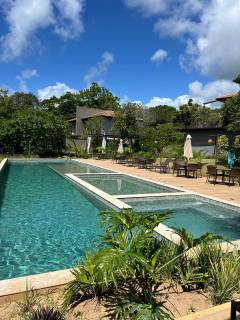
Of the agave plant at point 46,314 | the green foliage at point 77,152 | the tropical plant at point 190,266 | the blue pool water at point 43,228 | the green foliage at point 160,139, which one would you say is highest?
the green foliage at point 160,139

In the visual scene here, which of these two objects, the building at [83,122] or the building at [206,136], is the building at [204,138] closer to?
the building at [206,136]

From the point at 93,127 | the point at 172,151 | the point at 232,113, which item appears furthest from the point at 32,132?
the point at 232,113

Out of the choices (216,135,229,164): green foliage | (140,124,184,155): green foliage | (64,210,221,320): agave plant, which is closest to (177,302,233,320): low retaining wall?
(64,210,221,320): agave plant

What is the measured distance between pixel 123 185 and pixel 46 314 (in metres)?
11.5

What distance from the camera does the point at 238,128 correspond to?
19125 mm

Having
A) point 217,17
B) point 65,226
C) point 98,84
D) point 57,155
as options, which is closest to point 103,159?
point 57,155

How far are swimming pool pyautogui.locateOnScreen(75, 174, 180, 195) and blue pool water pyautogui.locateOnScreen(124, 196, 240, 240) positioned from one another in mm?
1535

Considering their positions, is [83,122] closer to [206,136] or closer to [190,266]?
[206,136]

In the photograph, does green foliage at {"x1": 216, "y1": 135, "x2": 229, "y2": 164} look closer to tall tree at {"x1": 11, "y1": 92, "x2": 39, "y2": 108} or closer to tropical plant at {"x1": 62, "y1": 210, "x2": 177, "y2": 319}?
tropical plant at {"x1": 62, "y1": 210, "x2": 177, "y2": 319}

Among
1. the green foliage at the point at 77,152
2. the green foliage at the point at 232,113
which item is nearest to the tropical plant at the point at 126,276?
the green foliage at the point at 232,113

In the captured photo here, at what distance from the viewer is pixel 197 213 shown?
957 centimetres

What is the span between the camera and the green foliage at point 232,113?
1890 cm

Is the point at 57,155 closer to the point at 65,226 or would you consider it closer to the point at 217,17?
the point at 217,17

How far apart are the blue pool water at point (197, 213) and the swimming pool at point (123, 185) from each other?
1535 millimetres
